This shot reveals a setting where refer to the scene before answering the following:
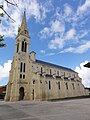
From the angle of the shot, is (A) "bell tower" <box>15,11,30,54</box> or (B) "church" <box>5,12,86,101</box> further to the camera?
(A) "bell tower" <box>15,11,30,54</box>

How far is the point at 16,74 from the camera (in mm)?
41969

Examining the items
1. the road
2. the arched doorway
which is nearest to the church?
the arched doorway

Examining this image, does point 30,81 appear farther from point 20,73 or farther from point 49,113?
point 49,113

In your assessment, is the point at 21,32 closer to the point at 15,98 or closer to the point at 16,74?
the point at 16,74

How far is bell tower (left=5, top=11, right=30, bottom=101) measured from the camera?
40188 mm

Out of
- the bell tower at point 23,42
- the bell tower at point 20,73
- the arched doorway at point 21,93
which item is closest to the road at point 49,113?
the bell tower at point 20,73

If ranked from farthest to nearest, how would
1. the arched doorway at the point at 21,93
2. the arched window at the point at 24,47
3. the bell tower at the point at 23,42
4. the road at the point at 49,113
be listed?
the arched window at the point at 24,47, the bell tower at the point at 23,42, the arched doorway at the point at 21,93, the road at the point at 49,113

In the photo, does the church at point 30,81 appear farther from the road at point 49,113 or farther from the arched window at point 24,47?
the road at point 49,113

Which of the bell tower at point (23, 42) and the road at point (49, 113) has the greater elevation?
the bell tower at point (23, 42)

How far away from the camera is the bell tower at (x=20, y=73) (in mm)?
40188

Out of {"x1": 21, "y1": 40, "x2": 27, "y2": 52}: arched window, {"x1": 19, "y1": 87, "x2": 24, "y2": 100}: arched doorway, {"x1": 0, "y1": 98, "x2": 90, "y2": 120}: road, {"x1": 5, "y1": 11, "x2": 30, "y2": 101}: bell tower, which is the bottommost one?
{"x1": 0, "y1": 98, "x2": 90, "y2": 120}: road

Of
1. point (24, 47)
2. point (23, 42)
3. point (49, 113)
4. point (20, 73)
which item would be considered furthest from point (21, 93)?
point (49, 113)

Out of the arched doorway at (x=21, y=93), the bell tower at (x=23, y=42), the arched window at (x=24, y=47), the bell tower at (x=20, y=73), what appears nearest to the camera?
the bell tower at (x=20, y=73)

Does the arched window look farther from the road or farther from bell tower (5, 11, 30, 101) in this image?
the road
